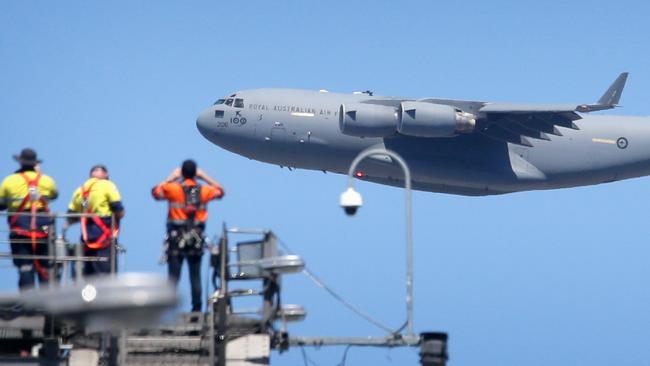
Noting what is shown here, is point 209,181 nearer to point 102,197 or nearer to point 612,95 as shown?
point 102,197

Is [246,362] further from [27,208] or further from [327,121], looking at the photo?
[327,121]

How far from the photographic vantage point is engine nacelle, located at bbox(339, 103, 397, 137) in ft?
156

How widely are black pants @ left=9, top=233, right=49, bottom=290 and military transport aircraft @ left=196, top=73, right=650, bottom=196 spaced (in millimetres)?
30181

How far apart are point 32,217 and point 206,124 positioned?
32.8 meters

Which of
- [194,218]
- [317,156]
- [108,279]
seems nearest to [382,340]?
[194,218]

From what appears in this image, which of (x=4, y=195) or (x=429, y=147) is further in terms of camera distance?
(x=429, y=147)

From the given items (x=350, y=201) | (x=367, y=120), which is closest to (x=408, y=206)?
(x=350, y=201)

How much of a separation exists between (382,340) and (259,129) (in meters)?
30.5

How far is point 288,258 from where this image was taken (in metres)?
16.8

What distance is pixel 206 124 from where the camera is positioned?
49906 mm

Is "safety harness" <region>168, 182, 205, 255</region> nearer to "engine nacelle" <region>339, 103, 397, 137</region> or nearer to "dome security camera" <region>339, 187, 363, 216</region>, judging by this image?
"dome security camera" <region>339, 187, 363, 216</region>

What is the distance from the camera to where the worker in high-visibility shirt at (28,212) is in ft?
56.1

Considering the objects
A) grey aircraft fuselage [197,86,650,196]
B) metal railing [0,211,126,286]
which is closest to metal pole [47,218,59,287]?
metal railing [0,211,126,286]

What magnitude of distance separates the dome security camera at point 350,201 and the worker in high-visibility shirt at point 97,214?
10.0 feet
